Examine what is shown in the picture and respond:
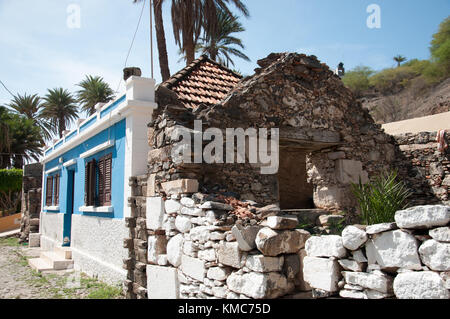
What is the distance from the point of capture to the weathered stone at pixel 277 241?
311 cm

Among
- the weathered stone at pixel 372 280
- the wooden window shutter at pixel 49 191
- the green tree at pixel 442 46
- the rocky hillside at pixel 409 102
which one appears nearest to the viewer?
the weathered stone at pixel 372 280

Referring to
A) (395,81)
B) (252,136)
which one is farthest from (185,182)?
(395,81)

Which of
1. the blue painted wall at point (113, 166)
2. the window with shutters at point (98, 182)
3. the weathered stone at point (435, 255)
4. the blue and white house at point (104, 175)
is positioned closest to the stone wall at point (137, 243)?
the blue and white house at point (104, 175)

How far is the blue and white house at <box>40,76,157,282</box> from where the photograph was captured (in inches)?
275

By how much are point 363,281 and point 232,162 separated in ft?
10.1

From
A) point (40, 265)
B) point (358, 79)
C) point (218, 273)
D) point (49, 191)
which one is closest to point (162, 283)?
point (218, 273)

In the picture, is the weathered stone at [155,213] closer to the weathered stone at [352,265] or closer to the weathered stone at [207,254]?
the weathered stone at [207,254]

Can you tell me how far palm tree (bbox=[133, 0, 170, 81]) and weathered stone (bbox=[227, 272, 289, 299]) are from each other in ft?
36.2

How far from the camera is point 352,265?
8.61 ft

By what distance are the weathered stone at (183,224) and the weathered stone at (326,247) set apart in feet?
5.94

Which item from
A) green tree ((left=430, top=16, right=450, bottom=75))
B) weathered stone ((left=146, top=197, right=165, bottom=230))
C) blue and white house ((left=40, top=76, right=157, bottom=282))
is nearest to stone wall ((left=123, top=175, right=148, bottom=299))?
weathered stone ((left=146, top=197, right=165, bottom=230))

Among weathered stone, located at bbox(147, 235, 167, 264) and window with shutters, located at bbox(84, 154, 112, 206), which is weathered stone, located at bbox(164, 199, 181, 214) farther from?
window with shutters, located at bbox(84, 154, 112, 206)

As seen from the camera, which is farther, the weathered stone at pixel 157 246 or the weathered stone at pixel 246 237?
the weathered stone at pixel 157 246

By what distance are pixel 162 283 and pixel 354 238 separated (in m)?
3.18
